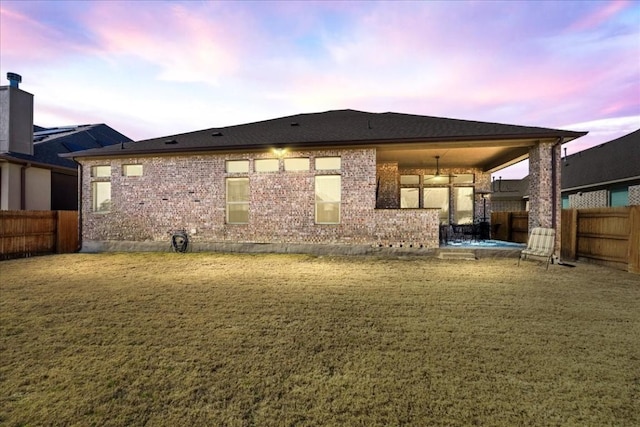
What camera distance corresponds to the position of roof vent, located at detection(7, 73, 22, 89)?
13.6m

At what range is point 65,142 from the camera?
1623 centimetres

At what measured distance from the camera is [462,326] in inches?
135

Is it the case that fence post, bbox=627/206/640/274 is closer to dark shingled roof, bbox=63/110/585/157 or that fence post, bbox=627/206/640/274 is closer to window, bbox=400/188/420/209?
dark shingled roof, bbox=63/110/585/157

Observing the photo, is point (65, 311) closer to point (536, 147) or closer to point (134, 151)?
point (134, 151)

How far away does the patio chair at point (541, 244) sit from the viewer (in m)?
7.26

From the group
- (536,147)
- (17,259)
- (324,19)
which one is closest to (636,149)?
(536,147)

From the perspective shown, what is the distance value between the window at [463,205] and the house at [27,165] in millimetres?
19048

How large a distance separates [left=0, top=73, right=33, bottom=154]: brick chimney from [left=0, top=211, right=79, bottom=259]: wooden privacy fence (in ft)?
19.2

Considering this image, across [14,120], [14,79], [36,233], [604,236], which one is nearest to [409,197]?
[604,236]

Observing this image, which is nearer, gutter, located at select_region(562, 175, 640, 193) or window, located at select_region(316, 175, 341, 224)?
window, located at select_region(316, 175, 341, 224)

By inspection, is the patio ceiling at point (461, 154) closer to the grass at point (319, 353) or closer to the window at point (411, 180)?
the window at point (411, 180)

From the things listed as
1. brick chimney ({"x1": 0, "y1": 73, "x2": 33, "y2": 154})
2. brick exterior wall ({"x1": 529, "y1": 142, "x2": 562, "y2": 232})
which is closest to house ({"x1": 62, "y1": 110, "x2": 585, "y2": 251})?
brick exterior wall ({"x1": 529, "y1": 142, "x2": 562, "y2": 232})

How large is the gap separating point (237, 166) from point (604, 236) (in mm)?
10853

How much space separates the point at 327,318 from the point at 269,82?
19.1 metres
